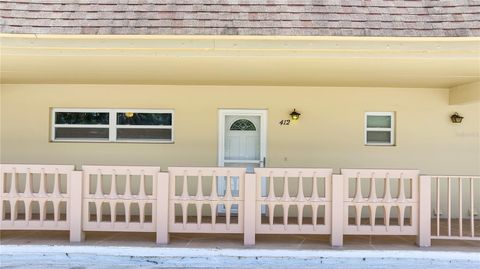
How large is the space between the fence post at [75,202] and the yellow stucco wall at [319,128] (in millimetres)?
2184

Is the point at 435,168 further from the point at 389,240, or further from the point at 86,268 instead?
the point at 86,268

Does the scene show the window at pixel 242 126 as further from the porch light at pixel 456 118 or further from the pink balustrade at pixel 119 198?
the porch light at pixel 456 118

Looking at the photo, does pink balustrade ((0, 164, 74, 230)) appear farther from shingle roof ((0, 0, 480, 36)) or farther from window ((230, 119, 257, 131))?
window ((230, 119, 257, 131))

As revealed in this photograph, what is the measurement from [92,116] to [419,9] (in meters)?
5.89

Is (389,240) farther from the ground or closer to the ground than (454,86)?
closer to the ground

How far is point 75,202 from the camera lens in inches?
192

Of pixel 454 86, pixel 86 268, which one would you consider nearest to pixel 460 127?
pixel 454 86

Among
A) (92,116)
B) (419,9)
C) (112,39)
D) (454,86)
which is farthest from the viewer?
(92,116)

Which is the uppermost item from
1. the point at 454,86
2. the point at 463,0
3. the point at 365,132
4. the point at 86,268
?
the point at 463,0

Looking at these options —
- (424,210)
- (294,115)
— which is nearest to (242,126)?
(294,115)

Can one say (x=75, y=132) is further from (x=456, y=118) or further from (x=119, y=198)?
(x=456, y=118)

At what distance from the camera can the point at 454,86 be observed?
265 inches

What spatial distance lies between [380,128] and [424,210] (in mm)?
2529

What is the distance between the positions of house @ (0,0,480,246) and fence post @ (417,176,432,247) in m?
0.02
